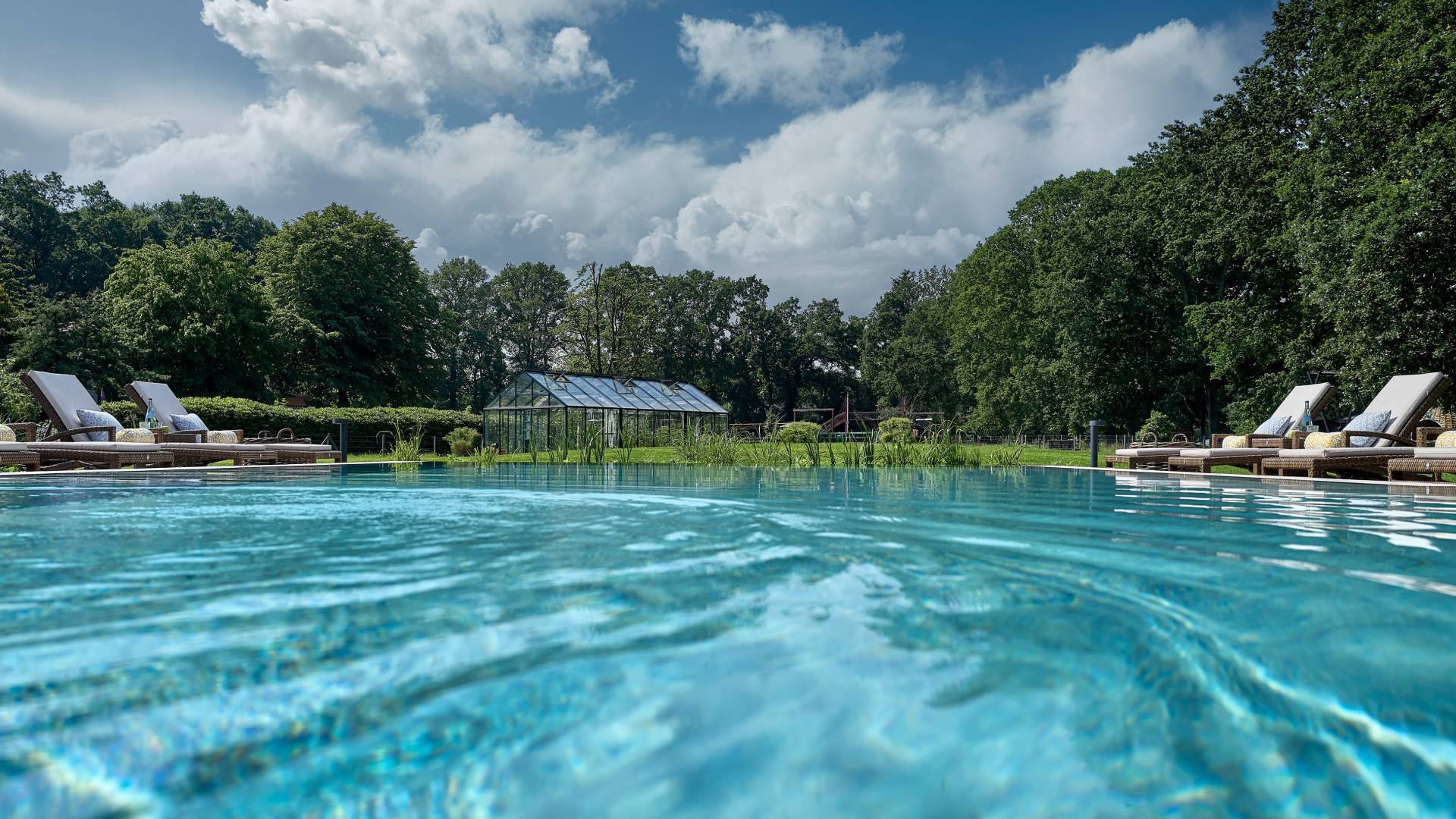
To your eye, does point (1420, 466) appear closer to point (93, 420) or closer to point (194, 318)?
point (93, 420)

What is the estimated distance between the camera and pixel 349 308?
29.2 meters

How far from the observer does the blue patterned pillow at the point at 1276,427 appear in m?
11.5

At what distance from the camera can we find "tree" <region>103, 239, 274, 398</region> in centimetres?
2425

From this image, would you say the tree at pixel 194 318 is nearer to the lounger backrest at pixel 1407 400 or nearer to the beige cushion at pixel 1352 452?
the beige cushion at pixel 1352 452

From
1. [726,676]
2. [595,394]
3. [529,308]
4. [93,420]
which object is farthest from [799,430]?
[529,308]

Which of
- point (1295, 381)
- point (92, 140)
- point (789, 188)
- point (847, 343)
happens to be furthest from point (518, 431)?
point (92, 140)

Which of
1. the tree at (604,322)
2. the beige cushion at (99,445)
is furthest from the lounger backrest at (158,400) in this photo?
the tree at (604,322)

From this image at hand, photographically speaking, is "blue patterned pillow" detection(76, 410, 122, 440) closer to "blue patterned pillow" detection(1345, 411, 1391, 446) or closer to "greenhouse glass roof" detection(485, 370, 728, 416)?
"greenhouse glass roof" detection(485, 370, 728, 416)

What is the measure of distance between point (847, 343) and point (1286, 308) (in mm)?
32858

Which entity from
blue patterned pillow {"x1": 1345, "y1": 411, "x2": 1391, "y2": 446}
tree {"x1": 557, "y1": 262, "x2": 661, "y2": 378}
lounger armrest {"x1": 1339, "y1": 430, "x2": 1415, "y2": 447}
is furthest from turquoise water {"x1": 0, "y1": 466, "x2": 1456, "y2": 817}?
tree {"x1": 557, "y1": 262, "x2": 661, "y2": 378}

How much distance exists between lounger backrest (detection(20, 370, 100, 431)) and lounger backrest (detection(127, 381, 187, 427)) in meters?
1.09

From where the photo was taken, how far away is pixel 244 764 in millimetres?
1309

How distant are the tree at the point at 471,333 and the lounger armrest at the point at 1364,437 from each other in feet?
131

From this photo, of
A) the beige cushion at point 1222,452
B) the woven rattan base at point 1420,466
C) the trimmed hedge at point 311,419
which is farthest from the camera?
the trimmed hedge at point 311,419
